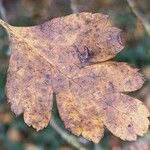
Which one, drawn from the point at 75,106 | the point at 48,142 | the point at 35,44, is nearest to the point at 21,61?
the point at 35,44

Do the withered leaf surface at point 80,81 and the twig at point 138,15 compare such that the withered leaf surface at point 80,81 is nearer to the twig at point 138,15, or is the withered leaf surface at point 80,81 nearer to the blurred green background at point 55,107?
the twig at point 138,15

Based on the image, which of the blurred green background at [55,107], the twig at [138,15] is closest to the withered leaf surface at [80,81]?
the twig at [138,15]

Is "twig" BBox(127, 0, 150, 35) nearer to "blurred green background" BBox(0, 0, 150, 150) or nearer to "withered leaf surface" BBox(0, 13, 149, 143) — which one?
"withered leaf surface" BBox(0, 13, 149, 143)

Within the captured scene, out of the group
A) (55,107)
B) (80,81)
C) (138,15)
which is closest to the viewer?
(80,81)

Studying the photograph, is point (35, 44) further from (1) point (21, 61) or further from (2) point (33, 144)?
(2) point (33, 144)

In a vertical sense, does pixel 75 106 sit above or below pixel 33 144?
above

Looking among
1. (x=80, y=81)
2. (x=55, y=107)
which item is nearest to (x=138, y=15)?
(x=80, y=81)

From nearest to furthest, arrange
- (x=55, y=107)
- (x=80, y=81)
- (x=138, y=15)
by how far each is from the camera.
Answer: (x=80, y=81) < (x=138, y=15) < (x=55, y=107)

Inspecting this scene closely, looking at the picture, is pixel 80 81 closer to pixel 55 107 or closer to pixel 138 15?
pixel 138 15

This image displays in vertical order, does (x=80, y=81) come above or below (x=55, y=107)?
above
